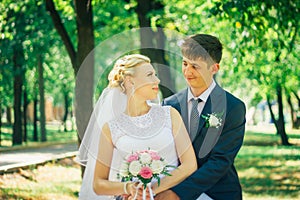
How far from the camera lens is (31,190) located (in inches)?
487

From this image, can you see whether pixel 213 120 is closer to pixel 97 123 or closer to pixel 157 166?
pixel 157 166

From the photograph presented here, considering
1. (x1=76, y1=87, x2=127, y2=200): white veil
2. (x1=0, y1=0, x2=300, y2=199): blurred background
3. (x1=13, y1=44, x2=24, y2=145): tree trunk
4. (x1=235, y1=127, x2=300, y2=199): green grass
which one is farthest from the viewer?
(x1=13, y1=44, x2=24, y2=145): tree trunk

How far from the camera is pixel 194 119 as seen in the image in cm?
459

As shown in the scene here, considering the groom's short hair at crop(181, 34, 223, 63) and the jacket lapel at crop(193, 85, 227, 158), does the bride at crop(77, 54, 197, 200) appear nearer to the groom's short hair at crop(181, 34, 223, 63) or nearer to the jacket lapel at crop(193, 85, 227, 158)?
the jacket lapel at crop(193, 85, 227, 158)

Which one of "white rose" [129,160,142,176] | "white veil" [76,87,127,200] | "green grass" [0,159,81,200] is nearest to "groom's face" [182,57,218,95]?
"white veil" [76,87,127,200]

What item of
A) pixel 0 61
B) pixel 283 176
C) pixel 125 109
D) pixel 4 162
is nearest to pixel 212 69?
A: pixel 125 109

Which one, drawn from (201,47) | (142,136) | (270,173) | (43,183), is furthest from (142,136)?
(270,173)

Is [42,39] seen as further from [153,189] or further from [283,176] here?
[153,189]

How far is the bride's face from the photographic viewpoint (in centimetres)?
417

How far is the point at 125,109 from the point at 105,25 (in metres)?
19.3

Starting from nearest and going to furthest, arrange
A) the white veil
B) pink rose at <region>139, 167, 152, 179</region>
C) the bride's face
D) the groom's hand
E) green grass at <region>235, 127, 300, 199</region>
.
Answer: pink rose at <region>139, 167, 152, 179</region> → the bride's face → the groom's hand → the white veil → green grass at <region>235, 127, 300, 199</region>

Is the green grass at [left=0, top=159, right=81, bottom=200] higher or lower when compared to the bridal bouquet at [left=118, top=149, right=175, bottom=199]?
lower

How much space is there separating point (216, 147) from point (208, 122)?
0.18 m

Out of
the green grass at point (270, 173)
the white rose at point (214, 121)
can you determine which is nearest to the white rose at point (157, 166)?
the white rose at point (214, 121)
